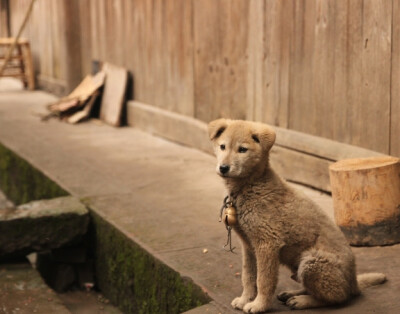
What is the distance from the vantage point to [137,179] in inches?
271

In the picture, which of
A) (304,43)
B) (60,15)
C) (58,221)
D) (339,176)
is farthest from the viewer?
(60,15)

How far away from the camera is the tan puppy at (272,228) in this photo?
369 centimetres

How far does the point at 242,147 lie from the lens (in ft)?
12.1

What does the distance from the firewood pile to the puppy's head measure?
6.07 meters

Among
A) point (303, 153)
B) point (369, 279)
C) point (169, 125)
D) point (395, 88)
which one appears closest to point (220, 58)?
point (169, 125)

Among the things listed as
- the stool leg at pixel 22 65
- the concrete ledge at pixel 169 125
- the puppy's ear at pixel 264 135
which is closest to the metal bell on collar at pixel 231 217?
the puppy's ear at pixel 264 135

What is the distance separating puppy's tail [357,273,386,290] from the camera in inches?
160

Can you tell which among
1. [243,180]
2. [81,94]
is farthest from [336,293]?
[81,94]

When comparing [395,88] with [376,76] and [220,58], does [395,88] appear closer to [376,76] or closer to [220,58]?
[376,76]

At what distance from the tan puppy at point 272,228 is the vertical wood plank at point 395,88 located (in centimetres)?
170

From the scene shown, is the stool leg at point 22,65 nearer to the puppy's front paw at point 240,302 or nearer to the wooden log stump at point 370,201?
the wooden log stump at point 370,201

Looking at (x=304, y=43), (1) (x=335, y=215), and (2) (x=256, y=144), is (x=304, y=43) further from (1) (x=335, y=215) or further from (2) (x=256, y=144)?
(2) (x=256, y=144)

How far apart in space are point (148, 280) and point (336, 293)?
1553mm

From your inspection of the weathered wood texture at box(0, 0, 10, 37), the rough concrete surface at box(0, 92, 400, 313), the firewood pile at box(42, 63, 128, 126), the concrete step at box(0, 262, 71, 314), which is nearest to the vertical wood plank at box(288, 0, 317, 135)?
the rough concrete surface at box(0, 92, 400, 313)
